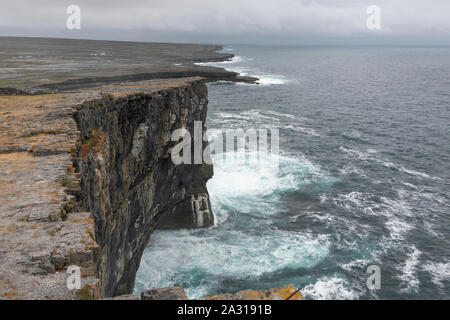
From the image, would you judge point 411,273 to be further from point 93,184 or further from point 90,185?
point 90,185

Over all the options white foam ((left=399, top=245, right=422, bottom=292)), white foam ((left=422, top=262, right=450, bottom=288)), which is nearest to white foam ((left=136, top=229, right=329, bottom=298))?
white foam ((left=399, top=245, right=422, bottom=292))

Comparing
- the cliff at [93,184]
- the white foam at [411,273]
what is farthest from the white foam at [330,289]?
the cliff at [93,184]

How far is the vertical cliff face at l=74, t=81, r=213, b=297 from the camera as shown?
15617 mm

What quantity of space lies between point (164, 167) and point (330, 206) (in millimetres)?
21491

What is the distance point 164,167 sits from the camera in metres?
29.5

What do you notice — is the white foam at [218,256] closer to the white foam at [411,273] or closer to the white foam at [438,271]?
the white foam at [411,273]

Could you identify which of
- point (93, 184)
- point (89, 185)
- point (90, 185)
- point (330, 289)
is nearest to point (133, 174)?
point (93, 184)

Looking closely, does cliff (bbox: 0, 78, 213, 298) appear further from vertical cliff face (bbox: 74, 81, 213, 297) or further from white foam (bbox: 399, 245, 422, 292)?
white foam (bbox: 399, 245, 422, 292)

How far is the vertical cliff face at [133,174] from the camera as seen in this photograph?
1562 centimetres

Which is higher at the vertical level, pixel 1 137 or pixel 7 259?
pixel 1 137

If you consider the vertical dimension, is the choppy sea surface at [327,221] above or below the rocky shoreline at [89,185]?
below
